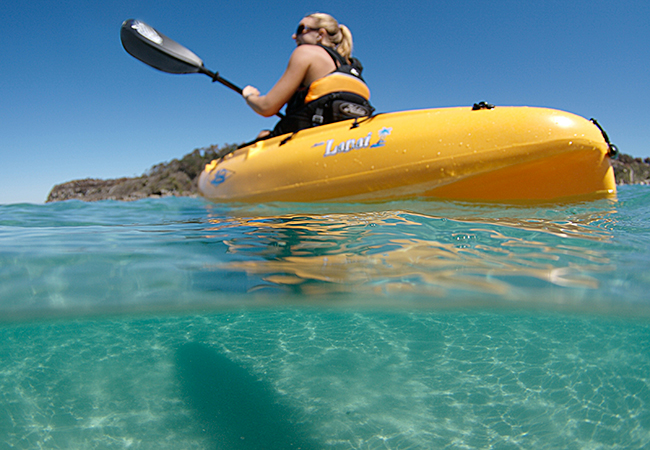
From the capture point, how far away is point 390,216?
10.1 ft

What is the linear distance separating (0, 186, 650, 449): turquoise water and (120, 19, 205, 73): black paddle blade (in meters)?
3.72

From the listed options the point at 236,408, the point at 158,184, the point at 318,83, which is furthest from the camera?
the point at 158,184

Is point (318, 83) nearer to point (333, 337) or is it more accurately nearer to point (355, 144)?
point (355, 144)

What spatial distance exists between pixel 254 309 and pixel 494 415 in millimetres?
1349

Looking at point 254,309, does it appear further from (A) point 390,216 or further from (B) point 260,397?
(A) point 390,216

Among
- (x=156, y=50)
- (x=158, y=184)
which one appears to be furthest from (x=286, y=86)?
(x=158, y=184)

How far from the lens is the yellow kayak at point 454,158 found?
326cm

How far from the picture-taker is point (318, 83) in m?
4.40

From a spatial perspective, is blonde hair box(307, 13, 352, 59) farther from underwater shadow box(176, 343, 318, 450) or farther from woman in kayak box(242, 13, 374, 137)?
underwater shadow box(176, 343, 318, 450)

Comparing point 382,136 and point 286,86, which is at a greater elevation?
point 286,86

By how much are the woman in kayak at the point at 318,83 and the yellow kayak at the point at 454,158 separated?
39cm

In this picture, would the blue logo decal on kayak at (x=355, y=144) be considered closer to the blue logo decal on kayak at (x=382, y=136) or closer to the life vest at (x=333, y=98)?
the blue logo decal on kayak at (x=382, y=136)

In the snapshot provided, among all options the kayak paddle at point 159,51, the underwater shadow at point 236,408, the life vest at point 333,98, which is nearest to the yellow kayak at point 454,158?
the life vest at point 333,98

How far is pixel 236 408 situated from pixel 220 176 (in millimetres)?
4142
